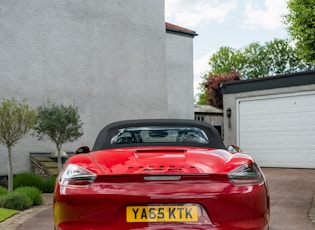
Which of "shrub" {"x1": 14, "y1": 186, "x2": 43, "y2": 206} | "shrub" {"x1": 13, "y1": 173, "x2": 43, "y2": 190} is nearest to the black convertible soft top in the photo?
"shrub" {"x1": 14, "y1": 186, "x2": 43, "y2": 206}

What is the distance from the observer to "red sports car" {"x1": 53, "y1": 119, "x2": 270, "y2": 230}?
3.27 metres

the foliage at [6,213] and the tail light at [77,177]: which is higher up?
the tail light at [77,177]

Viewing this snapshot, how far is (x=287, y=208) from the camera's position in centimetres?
760

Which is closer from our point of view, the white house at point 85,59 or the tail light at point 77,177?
the tail light at point 77,177

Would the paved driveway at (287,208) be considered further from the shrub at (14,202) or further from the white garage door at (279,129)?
the white garage door at (279,129)

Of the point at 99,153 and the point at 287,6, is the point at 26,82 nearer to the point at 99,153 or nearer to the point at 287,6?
the point at 287,6

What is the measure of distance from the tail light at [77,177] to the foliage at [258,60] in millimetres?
57010

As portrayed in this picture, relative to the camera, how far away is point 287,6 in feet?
48.6

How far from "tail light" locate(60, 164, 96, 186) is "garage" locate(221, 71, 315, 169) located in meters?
13.7

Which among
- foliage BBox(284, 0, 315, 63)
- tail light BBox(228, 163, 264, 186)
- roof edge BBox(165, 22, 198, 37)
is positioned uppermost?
roof edge BBox(165, 22, 198, 37)

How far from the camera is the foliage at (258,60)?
58.5 metres

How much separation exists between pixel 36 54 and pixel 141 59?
4.63 m

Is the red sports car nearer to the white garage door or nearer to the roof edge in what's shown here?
the white garage door

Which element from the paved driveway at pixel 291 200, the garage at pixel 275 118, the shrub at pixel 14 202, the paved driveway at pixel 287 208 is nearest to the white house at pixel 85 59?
the garage at pixel 275 118
